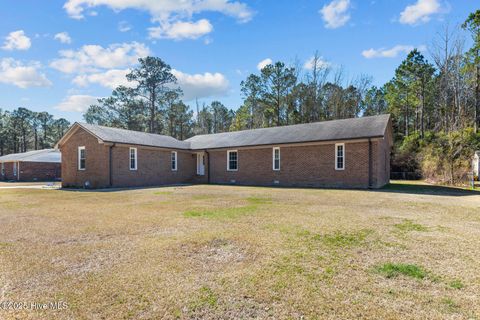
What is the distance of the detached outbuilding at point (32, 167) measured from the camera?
3035cm

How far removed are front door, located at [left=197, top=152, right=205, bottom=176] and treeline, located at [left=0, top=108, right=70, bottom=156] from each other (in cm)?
5326

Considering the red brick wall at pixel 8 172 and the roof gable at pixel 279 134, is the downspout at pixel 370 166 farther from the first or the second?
the red brick wall at pixel 8 172

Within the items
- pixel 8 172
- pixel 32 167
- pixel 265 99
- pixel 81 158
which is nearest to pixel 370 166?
pixel 81 158

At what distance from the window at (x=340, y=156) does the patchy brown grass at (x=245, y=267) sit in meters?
9.69

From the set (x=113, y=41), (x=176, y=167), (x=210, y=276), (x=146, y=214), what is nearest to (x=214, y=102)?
(x=176, y=167)

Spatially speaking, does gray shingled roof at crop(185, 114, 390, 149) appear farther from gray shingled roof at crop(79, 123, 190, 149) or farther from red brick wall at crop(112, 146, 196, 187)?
gray shingled roof at crop(79, 123, 190, 149)

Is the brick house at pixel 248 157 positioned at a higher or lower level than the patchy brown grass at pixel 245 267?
higher

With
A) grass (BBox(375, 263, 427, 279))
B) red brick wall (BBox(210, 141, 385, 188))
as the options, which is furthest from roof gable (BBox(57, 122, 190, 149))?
grass (BBox(375, 263, 427, 279))

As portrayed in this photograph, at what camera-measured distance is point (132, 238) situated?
5.47 metres

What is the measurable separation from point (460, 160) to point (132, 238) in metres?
24.0

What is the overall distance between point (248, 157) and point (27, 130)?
2426 inches

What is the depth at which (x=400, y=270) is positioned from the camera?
12.3 feet

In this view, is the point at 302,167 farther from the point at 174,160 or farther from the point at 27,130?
the point at 27,130

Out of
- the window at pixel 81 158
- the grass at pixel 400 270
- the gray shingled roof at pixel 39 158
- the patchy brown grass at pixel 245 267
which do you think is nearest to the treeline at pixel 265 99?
the gray shingled roof at pixel 39 158
